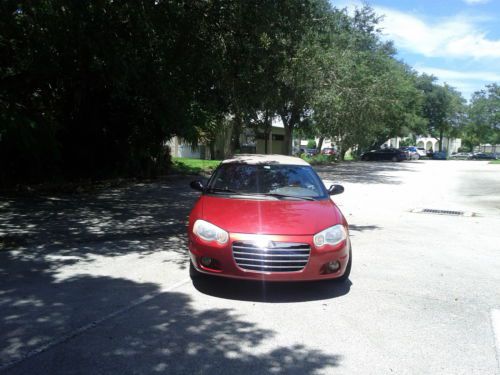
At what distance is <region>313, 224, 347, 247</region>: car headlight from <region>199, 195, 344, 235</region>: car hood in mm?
54

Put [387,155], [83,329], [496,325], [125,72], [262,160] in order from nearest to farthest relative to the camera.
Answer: [83,329], [496,325], [262,160], [125,72], [387,155]

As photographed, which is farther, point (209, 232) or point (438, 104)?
point (438, 104)

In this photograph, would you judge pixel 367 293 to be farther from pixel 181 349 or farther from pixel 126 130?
pixel 126 130

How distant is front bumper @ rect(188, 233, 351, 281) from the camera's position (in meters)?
4.66

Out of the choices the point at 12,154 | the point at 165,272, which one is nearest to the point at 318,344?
the point at 165,272

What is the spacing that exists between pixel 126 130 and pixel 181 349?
13474 millimetres

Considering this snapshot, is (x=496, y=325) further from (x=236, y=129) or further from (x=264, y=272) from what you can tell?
(x=236, y=129)

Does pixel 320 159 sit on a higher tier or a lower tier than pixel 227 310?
higher

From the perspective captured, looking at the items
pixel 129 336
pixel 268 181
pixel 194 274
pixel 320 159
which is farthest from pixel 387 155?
pixel 129 336

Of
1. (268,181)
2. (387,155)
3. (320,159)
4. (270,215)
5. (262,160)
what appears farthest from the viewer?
(387,155)

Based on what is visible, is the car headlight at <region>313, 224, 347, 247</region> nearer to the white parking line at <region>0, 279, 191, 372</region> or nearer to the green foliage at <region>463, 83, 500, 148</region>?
the white parking line at <region>0, 279, 191, 372</region>

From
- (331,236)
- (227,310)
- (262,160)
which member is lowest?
(227,310)

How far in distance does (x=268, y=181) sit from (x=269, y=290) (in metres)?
1.61

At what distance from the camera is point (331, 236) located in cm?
493
